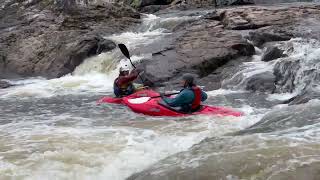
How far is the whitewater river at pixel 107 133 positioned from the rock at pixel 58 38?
2.77 meters

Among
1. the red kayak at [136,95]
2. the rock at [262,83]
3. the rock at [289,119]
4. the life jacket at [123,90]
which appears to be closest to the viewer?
the rock at [289,119]

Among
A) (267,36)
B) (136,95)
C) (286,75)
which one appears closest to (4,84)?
(136,95)

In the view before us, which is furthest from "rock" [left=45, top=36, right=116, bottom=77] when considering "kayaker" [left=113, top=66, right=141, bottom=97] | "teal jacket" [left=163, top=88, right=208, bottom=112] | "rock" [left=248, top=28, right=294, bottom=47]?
"teal jacket" [left=163, top=88, right=208, bottom=112]

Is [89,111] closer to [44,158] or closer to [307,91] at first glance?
[44,158]

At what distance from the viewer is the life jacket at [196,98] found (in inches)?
330

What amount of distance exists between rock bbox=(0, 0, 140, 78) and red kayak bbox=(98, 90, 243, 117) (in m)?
5.92

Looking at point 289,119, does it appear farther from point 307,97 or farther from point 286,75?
point 286,75

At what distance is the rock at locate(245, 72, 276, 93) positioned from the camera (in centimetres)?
1036

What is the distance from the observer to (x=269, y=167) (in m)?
4.62

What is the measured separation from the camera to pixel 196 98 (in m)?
8.47

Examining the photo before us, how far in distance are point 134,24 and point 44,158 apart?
1292cm

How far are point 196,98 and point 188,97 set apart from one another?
14 cm

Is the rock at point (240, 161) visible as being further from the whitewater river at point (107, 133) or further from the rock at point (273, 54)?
the rock at point (273, 54)

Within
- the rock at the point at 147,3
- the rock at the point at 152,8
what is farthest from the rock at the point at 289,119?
the rock at the point at 147,3
